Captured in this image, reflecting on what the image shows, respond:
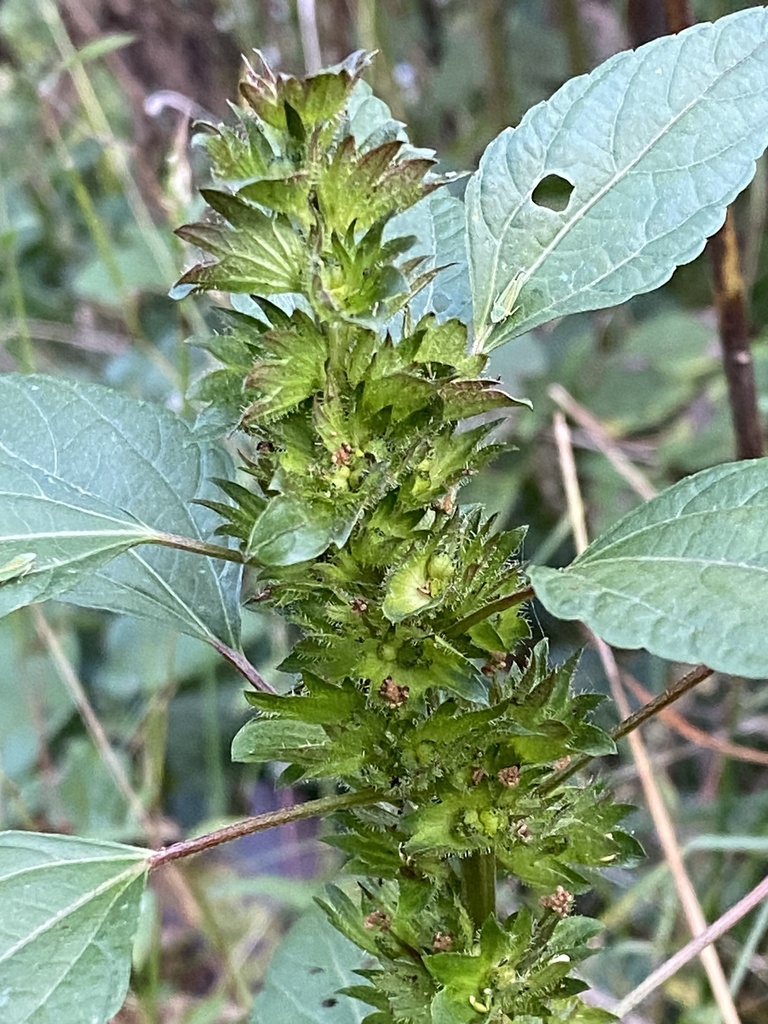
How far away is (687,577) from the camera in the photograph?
403 millimetres

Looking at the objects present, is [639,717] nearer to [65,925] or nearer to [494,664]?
[494,664]

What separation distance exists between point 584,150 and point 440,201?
110mm

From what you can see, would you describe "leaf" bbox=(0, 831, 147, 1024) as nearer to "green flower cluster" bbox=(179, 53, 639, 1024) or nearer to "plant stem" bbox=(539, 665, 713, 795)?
"green flower cluster" bbox=(179, 53, 639, 1024)

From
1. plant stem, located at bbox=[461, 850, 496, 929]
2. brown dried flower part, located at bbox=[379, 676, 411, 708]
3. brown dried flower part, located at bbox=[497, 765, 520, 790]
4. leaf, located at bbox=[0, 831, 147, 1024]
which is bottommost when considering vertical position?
plant stem, located at bbox=[461, 850, 496, 929]

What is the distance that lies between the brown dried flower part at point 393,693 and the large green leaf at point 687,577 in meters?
0.09

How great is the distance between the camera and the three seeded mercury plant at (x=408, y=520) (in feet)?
1.41

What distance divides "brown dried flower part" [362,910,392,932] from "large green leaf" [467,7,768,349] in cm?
30

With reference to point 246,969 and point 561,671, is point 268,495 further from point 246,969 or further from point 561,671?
point 246,969

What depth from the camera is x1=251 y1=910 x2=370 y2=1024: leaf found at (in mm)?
745

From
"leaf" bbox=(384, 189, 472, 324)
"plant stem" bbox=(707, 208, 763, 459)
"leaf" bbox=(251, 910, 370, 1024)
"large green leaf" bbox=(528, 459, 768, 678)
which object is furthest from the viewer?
"plant stem" bbox=(707, 208, 763, 459)

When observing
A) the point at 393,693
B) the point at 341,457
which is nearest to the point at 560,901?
the point at 393,693

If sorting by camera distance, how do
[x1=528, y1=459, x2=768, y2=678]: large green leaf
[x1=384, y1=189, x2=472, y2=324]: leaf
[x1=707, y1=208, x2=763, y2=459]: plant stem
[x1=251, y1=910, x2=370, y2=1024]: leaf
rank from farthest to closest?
1. [x1=707, y1=208, x2=763, y2=459]: plant stem
2. [x1=251, y1=910, x2=370, y2=1024]: leaf
3. [x1=384, y1=189, x2=472, y2=324]: leaf
4. [x1=528, y1=459, x2=768, y2=678]: large green leaf

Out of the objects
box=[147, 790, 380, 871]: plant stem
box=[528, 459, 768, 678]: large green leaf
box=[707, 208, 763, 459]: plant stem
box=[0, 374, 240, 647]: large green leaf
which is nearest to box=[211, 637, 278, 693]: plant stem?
box=[0, 374, 240, 647]: large green leaf

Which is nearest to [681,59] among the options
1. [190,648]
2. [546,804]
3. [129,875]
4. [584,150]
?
[584,150]
